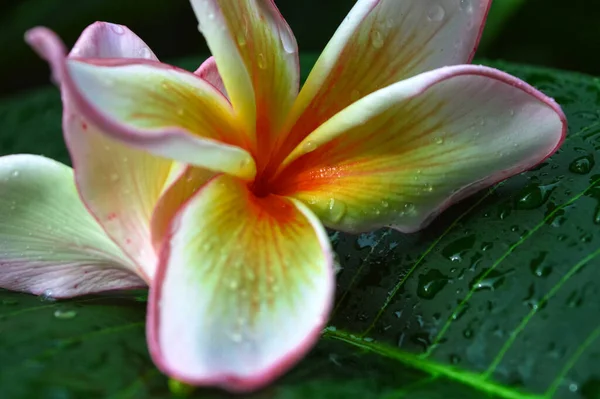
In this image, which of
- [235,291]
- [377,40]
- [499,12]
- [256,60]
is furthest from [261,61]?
[499,12]

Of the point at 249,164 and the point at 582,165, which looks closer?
the point at 249,164

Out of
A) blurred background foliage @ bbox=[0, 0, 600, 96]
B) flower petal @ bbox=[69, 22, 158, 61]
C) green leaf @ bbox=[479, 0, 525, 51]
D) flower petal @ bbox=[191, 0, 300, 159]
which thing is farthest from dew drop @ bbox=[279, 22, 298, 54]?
blurred background foliage @ bbox=[0, 0, 600, 96]

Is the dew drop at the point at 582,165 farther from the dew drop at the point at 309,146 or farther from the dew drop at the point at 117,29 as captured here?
the dew drop at the point at 117,29

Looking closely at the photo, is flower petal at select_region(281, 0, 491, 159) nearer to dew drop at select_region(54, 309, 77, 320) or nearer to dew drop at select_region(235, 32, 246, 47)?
dew drop at select_region(235, 32, 246, 47)

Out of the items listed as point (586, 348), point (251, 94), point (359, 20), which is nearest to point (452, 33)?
point (359, 20)

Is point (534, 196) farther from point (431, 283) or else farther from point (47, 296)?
point (47, 296)
